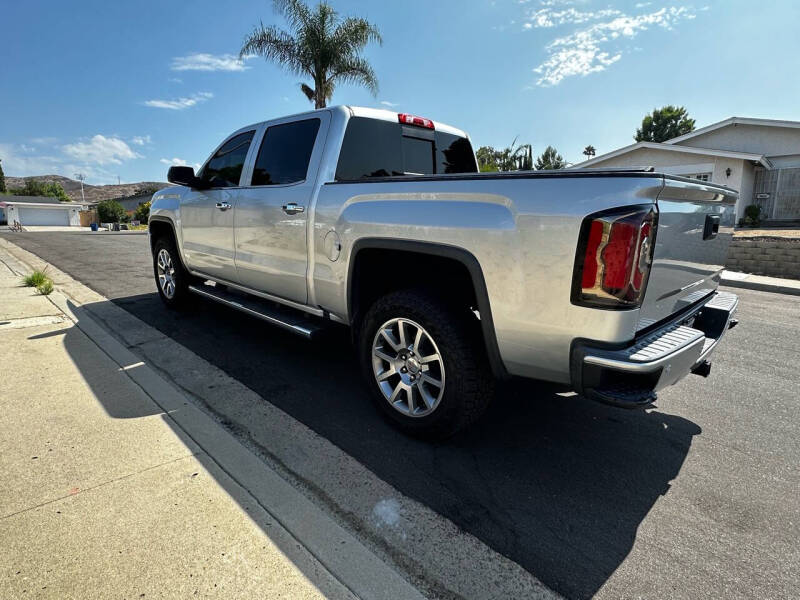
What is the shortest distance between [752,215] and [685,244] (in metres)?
19.0

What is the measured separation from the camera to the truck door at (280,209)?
3.41m

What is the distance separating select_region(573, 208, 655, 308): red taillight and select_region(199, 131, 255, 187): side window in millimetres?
3387

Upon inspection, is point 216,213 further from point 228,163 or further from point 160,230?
point 160,230

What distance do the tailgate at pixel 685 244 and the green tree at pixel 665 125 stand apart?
4844cm

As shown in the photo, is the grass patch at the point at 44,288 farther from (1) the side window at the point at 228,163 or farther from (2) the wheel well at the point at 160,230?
(1) the side window at the point at 228,163

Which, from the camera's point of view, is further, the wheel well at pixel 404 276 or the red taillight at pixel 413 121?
the red taillight at pixel 413 121

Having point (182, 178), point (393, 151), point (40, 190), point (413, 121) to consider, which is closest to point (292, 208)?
point (393, 151)

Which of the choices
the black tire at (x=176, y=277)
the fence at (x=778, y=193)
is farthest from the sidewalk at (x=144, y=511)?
the fence at (x=778, y=193)

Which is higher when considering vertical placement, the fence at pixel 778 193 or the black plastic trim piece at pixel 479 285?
the fence at pixel 778 193

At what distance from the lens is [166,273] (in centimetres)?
573

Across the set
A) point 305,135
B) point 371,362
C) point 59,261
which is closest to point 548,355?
point 371,362

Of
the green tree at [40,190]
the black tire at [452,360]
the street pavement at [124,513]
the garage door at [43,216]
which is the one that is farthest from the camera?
the green tree at [40,190]

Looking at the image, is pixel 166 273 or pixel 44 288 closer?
pixel 166 273

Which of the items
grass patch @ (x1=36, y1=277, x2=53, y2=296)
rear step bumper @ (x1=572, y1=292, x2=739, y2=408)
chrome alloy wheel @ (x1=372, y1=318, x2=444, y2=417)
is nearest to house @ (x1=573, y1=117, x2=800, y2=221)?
rear step bumper @ (x1=572, y1=292, x2=739, y2=408)
